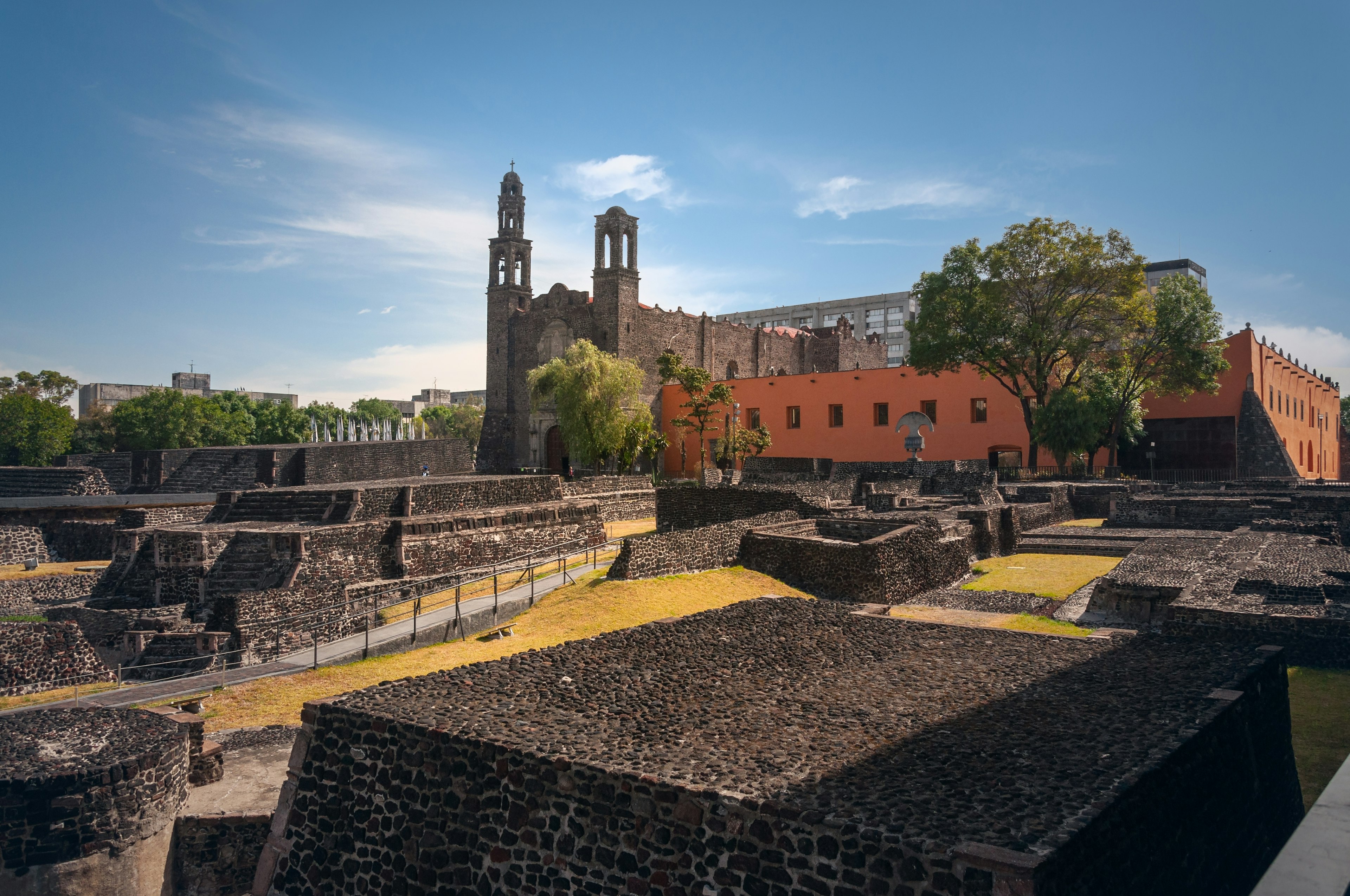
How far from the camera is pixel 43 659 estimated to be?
14148mm

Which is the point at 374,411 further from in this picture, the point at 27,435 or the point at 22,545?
the point at 22,545

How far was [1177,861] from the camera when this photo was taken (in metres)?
5.59

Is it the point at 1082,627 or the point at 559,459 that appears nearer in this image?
the point at 1082,627

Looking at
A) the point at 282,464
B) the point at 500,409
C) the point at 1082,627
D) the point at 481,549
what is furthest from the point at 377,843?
the point at 500,409

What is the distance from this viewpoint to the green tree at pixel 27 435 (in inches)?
1646

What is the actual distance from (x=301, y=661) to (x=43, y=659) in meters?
4.19

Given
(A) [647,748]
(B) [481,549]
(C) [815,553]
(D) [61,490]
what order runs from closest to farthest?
(A) [647,748]
(C) [815,553]
(B) [481,549]
(D) [61,490]

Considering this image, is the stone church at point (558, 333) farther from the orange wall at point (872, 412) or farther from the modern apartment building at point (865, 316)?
the modern apartment building at point (865, 316)

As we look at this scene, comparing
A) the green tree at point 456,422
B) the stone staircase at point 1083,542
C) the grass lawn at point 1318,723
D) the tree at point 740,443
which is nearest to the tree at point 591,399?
the tree at point 740,443

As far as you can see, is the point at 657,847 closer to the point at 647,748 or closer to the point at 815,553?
the point at 647,748

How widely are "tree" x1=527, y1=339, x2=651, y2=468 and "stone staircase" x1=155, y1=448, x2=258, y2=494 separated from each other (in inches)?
539

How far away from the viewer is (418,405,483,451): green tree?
77.0 m

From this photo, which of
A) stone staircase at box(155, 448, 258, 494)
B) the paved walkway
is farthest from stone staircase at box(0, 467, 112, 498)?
the paved walkway

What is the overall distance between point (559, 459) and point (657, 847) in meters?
41.5
